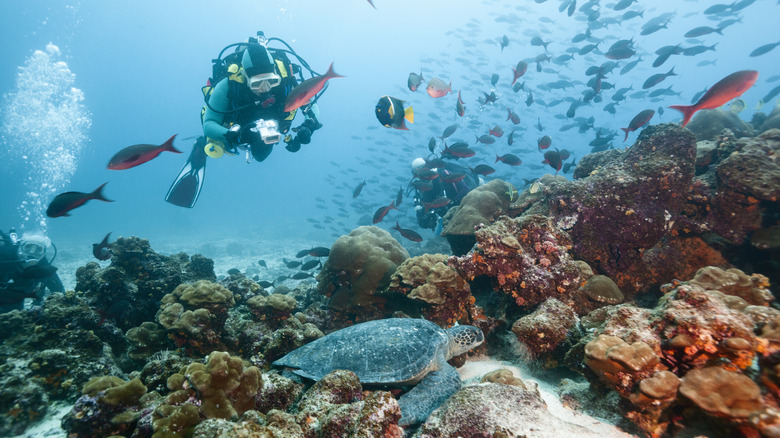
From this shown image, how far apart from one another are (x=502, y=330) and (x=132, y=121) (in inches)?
6448

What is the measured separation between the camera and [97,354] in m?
3.67

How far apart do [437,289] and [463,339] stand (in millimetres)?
828

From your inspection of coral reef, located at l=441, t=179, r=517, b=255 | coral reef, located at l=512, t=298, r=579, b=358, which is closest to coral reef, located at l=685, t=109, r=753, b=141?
coral reef, located at l=441, t=179, r=517, b=255

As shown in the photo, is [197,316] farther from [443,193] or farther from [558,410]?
[443,193]

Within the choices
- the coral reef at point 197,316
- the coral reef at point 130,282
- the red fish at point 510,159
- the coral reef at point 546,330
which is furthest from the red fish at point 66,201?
the red fish at point 510,159

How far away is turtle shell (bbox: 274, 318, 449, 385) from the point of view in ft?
10.4

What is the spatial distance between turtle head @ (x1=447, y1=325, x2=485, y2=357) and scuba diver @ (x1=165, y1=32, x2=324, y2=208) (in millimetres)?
4391

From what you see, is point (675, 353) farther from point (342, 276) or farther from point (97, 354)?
point (97, 354)

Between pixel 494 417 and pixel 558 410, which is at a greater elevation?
pixel 494 417

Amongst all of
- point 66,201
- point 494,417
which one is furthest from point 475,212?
point 66,201

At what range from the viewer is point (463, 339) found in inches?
144

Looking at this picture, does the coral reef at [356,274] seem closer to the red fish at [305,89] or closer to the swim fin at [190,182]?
the red fish at [305,89]

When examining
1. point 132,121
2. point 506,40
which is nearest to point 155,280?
point 506,40

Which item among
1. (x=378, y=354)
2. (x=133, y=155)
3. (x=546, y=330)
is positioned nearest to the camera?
(x=546, y=330)
